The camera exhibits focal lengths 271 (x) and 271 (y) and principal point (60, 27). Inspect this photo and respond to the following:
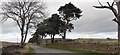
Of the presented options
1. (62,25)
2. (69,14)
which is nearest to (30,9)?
(69,14)

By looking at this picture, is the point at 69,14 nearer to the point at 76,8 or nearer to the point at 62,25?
the point at 76,8

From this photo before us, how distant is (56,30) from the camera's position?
296ft

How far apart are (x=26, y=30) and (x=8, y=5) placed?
6.70 metres

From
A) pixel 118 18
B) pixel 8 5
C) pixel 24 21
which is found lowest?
pixel 118 18

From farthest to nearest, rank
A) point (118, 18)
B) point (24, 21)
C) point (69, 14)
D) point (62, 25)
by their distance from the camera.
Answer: point (62, 25), point (69, 14), point (24, 21), point (118, 18)

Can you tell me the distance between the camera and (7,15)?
190 ft

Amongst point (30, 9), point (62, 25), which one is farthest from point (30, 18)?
point (62, 25)

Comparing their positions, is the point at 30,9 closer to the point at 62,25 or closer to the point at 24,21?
the point at 24,21

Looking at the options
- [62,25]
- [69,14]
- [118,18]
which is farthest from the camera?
[62,25]

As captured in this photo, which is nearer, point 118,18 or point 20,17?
point 118,18

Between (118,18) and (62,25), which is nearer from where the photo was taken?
(118,18)

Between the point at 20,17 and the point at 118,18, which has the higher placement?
the point at 20,17

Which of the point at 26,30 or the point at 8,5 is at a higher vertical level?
the point at 8,5

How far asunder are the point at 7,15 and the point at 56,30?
34.1 metres
